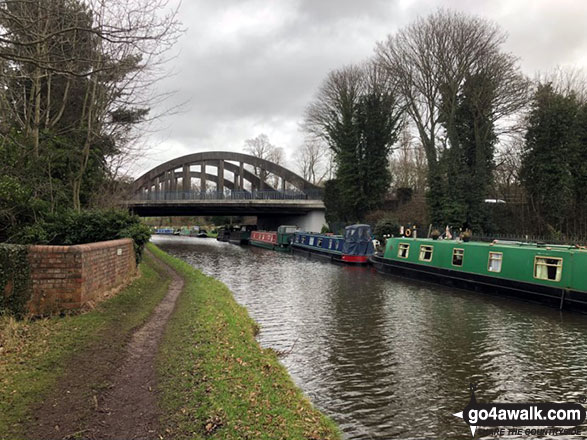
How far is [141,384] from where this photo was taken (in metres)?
5.20

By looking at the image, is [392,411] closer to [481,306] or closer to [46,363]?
[46,363]

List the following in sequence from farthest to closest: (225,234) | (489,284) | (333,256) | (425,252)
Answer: (225,234) < (333,256) < (425,252) < (489,284)

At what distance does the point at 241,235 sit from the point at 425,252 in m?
33.3

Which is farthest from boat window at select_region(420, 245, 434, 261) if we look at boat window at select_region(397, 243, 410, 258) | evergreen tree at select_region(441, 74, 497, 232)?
evergreen tree at select_region(441, 74, 497, 232)

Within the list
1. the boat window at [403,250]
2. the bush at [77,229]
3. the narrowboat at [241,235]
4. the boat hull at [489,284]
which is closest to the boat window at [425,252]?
the boat hull at [489,284]

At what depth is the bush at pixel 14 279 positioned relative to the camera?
6.98m

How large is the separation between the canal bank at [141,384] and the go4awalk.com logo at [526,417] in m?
2.33

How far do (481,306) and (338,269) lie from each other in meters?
11.1

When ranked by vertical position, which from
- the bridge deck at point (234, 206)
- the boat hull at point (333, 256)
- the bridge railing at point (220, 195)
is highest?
the bridge railing at point (220, 195)

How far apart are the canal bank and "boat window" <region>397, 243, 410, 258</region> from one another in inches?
543

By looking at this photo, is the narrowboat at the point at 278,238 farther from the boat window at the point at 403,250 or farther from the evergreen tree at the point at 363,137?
the boat window at the point at 403,250

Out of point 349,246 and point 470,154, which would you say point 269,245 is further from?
point 470,154

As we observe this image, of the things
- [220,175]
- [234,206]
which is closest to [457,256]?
[234,206]

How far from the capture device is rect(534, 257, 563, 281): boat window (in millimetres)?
13255
